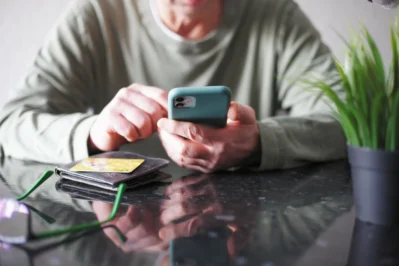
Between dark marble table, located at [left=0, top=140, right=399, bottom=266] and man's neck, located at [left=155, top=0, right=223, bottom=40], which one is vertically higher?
man's neck, located at [left=155, top=0, right=223, bottom=40]

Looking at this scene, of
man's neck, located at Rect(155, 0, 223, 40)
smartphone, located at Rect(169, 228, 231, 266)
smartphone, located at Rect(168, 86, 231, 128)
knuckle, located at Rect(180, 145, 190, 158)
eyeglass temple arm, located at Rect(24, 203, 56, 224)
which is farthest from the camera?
man's neck, located at Rect(155, 0, 223, 40)

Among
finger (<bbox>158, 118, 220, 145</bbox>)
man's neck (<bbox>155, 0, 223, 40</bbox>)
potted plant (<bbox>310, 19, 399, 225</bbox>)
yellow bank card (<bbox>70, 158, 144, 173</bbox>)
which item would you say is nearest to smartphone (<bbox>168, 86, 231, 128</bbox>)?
finger (<bbox>158, 118, 220, 145</bbox>)

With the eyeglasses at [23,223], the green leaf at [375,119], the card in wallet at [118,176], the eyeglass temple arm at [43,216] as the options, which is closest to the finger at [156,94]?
the card in wallet at [118,176]

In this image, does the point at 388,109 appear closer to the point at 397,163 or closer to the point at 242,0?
the point at 397,163

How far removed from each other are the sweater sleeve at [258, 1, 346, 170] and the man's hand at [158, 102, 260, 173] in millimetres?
34

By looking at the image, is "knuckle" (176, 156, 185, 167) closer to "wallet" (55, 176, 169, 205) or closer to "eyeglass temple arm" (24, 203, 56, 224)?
"wallet" (55, 176, 169, 205)

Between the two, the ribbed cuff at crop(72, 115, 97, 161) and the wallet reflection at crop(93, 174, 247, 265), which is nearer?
the wallet reflection at crop(93, 174, 247, 265)

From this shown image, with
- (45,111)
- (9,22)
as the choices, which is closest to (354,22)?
(45,111)

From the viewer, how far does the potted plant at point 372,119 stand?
500mm

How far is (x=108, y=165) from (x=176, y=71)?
1.77 ft

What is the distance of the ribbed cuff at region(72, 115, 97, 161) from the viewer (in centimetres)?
86

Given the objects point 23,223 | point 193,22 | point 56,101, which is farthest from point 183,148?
point 193,22

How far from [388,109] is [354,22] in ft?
3.45

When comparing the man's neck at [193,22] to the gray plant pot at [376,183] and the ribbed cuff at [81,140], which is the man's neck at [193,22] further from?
the gray plant pot at [376,183]
